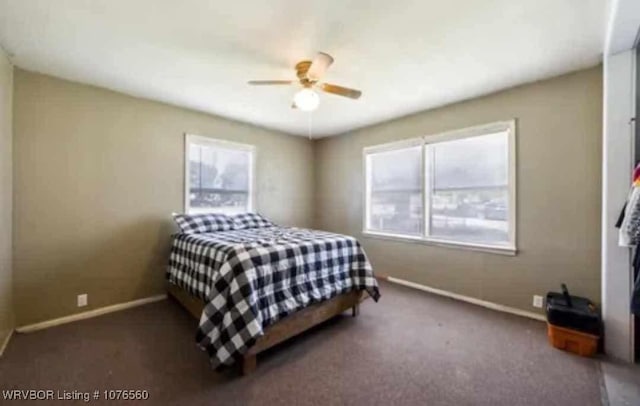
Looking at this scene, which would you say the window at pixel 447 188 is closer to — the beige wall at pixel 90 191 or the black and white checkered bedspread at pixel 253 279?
the black and white checkered bedspread at pixel 253 279

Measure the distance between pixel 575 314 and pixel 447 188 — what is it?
1.73 meters

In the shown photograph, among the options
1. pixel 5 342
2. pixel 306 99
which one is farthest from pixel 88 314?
pixel 306 99

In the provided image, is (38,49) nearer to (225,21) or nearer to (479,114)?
(225,21)

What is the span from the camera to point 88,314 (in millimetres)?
2787

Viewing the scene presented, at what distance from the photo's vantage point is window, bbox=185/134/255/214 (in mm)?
3633

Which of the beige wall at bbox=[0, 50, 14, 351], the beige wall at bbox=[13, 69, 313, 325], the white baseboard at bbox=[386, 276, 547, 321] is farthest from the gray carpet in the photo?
the beige wall at bbox=[13, 69, 313, 325]

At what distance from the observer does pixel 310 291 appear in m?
2.36

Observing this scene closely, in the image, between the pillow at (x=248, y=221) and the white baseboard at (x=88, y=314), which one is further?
the pillow at (x=248, y=221)

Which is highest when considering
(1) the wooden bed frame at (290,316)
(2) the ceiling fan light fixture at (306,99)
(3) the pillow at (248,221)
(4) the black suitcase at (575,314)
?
(2) the ceiling fan light fixture at (306,99)

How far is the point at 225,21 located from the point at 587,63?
294cm

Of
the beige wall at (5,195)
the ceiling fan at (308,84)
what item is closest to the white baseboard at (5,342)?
the beige wall at (5,195)

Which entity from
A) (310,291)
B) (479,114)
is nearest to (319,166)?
(479,114)

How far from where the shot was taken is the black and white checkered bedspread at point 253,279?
1873 mm

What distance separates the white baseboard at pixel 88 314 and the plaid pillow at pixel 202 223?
0.89 metres
